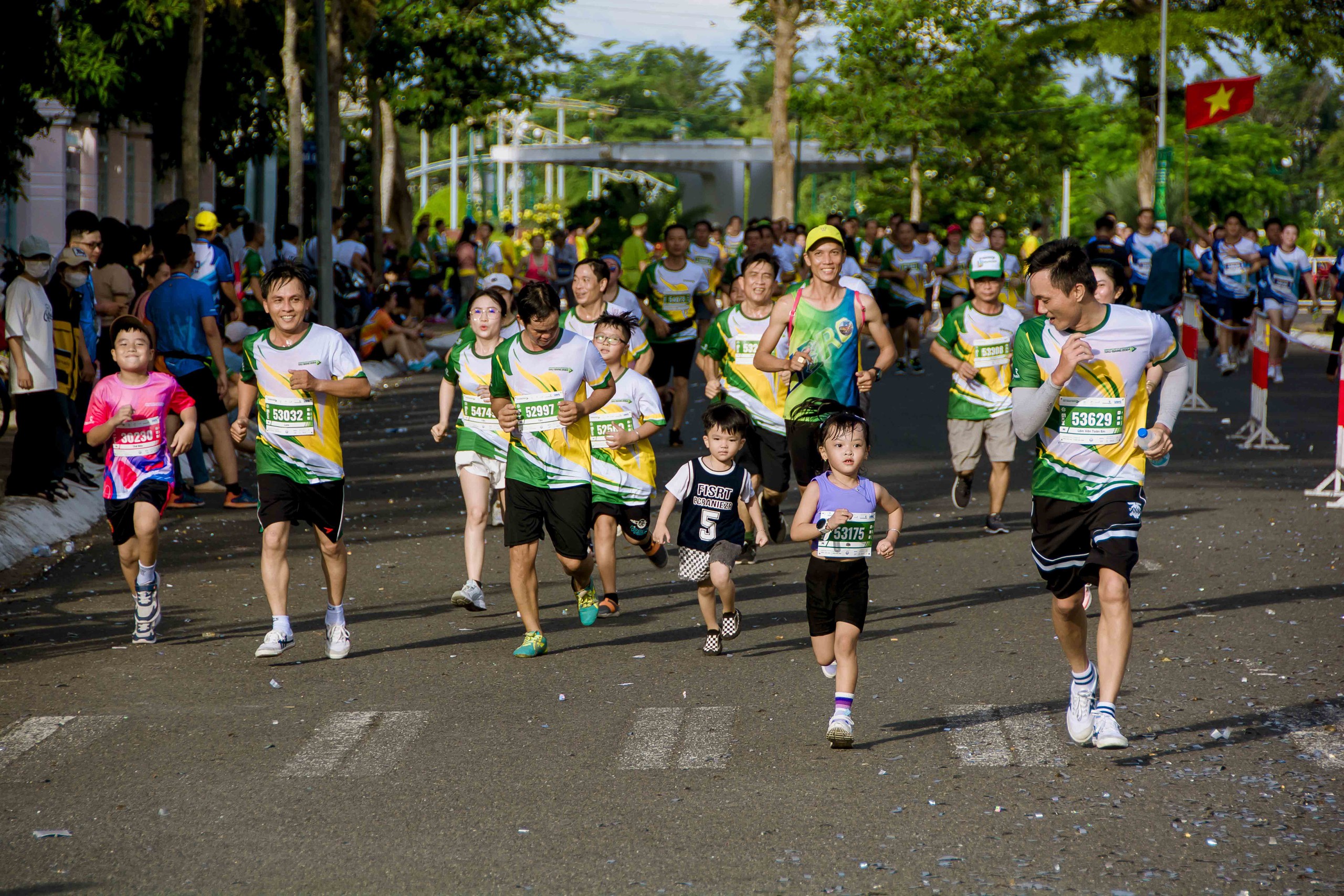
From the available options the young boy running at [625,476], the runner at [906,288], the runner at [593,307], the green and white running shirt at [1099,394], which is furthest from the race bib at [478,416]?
the runner at [906,288]

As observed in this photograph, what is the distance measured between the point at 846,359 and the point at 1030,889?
487cm

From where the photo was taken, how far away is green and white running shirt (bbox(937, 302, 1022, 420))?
11312mm

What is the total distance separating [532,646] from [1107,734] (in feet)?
9.58

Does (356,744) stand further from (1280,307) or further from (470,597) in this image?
(1280,307)

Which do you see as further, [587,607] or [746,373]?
[746,373]

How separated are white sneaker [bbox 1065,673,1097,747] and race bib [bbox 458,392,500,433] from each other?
3.90m

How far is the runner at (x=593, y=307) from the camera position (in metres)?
10.3

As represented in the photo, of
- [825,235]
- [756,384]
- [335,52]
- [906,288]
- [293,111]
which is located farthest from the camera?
[335,52]

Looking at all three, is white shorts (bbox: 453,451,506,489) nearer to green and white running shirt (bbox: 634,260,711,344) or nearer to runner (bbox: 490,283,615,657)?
runner (bbox: 490,283,615,657)

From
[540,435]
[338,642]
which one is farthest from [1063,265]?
[338,642]

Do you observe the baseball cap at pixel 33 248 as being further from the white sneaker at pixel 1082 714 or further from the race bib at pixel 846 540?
the white sneaker at pixel 1082 714

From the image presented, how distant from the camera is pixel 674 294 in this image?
15.1m

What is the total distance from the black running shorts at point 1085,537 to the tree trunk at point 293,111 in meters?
19.1

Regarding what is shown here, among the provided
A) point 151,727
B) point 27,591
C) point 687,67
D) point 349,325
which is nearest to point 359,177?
point 349,325
